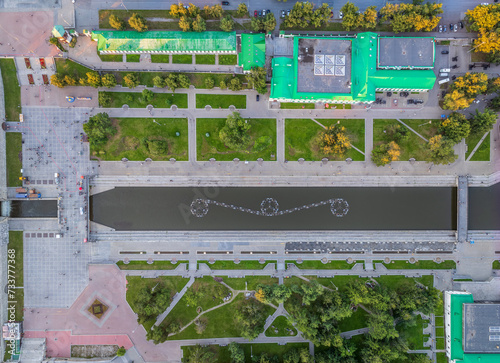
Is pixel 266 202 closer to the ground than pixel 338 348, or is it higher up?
higher up

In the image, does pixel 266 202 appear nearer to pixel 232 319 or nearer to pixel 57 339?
pixel 232 319

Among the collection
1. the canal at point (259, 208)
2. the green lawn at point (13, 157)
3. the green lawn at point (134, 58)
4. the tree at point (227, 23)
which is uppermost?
the tree at point (227, 23)

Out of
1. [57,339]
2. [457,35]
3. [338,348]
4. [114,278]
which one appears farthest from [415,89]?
[57,339]

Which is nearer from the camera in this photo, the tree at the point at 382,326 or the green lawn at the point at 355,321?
the tree at the point at 382,326

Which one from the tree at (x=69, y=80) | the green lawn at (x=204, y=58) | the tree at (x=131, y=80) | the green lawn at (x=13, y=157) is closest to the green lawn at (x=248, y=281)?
the tree at (x=131, y=80)

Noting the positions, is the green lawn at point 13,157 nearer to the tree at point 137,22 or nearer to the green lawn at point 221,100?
the tree at point 137,22

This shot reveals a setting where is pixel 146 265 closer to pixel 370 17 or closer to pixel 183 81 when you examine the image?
pixel 183 81
